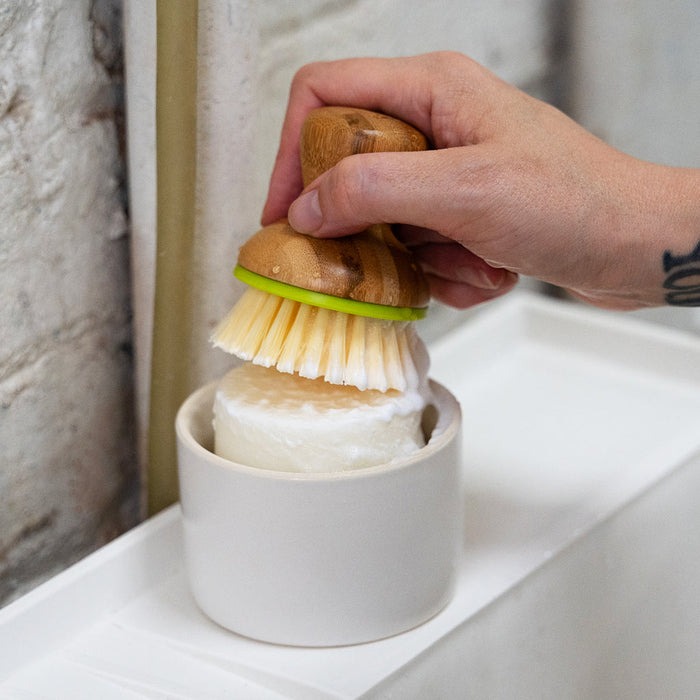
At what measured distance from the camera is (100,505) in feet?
1.93

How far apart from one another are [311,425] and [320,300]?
0.19 feet

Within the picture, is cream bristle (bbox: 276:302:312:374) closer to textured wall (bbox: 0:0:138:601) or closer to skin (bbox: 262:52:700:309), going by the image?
skin (bbox: 262:52:700:309)

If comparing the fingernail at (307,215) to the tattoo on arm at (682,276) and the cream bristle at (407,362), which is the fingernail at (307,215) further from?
the tattoo on arm at (682,276)

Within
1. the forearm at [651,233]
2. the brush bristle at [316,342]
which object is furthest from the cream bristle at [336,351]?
the forearm at [651,233]

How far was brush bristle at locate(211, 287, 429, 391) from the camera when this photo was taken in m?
0.43

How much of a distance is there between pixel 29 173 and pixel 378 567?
27 cm

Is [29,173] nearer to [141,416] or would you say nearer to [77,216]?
[77,216]

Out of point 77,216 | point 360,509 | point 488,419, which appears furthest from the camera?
point 488,419

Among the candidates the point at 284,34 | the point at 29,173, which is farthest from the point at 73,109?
the point at 284,34

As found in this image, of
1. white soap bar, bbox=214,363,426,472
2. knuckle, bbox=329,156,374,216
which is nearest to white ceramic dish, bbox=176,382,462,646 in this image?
white soap bar, bbox=214,363,426,472

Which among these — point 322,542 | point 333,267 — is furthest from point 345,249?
point 322,542

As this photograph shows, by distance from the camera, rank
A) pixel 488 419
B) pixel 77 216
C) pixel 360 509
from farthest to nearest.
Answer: pixel 488 419
pixel 77 216
pixel 360 509

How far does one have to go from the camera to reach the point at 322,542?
42cm

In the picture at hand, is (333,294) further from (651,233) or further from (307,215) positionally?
(651,233)
